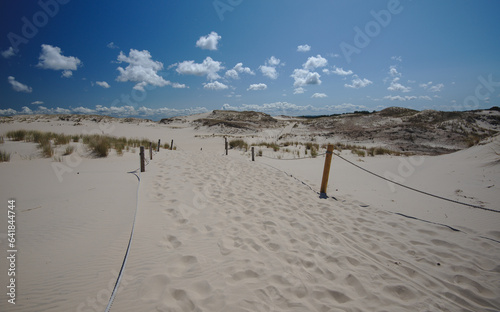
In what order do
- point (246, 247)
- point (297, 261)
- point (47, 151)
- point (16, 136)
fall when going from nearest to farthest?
point (297, 261) → point (246, 247) → point (47, 151) → point (16, 136)

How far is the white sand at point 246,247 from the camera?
7.46ft

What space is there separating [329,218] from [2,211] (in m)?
6.68

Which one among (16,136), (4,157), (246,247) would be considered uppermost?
(16,136)

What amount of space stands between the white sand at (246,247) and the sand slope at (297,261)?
16mm

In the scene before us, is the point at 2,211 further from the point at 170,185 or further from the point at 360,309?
the point at 360,309

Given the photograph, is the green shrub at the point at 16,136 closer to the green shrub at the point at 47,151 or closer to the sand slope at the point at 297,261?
the green shrub at the point at 47,151

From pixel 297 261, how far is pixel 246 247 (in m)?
0.84

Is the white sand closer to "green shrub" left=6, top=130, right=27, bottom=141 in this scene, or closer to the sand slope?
the sand slope

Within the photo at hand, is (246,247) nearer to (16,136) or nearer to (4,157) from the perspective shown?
(4,157)

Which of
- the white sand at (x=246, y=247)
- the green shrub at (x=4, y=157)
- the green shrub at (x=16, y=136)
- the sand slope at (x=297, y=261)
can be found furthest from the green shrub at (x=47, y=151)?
the sand slope at (x=297, y=261)

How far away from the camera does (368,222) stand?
4332mm

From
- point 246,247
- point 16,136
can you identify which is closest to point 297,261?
point 246,247

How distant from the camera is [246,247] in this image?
3.26m

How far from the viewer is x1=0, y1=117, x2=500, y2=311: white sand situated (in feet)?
7.46
